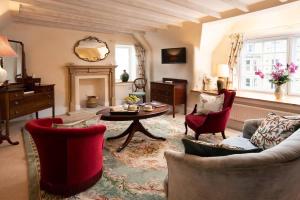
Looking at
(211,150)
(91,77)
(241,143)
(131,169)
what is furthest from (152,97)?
(211,150)

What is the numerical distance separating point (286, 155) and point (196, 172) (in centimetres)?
52

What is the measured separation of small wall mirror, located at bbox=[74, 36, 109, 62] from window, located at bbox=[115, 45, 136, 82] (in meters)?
0.78

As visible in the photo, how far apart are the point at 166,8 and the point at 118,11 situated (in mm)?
908

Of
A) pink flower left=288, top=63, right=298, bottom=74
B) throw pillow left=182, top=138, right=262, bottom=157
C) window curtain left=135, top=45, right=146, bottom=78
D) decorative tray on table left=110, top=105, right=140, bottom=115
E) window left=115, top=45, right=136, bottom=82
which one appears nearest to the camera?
throw pillow left=182, top=138, right=262, bottom=157

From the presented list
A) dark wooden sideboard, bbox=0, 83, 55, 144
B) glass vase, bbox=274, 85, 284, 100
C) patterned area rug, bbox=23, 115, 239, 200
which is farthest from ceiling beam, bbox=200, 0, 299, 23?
dark wooden sideboard, bbox=0, 83, 55, 144

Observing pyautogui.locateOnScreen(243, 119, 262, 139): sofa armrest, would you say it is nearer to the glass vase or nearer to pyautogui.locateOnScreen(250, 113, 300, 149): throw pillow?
pyautogui.locateOnScreen(250, 113, 300, 149): throw pillow

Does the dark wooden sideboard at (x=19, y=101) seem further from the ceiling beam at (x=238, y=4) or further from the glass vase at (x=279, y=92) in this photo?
the glass vase at (x=279, y=92)

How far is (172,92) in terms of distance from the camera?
5.57m

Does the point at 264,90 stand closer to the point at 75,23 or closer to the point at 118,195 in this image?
the point at 118,195

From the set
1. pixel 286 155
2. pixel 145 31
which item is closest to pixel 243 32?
pixel 145 31

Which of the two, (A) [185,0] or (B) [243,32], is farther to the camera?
(B) [243,32]

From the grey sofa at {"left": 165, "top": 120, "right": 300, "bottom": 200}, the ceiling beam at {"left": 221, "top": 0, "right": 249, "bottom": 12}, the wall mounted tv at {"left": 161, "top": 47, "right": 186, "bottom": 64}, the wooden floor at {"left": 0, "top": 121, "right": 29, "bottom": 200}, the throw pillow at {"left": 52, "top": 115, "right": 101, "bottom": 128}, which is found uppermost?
the ceiling beam at {"left": 221, "top": 0, "right": 249, "bottom": 12}

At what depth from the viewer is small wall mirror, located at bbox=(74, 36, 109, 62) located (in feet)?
20.3

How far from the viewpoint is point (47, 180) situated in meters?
2.28
